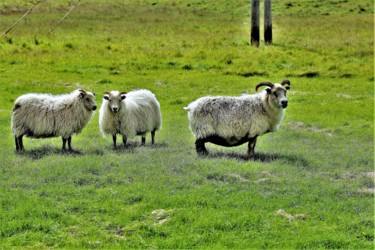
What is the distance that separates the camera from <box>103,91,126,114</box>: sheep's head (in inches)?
586

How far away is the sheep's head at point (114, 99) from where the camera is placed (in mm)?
14883

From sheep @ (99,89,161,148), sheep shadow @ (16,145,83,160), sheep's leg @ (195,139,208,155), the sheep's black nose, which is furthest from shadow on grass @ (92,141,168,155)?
the sheep's black nose

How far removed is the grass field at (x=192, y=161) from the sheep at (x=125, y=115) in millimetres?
476

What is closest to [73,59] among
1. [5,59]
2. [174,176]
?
[5,59]

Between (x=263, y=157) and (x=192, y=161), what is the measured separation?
1962 mm

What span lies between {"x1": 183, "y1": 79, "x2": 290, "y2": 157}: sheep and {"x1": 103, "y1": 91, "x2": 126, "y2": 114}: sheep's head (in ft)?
5.88

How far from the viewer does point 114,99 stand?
15047mm

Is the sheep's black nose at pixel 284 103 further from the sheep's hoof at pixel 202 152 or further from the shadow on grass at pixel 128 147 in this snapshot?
the shadow on grass at pixel 128 147

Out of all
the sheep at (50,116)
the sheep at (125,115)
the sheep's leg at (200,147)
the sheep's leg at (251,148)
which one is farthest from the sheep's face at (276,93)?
the sheep at (50,116)

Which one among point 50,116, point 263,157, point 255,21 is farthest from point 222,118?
point 255,21

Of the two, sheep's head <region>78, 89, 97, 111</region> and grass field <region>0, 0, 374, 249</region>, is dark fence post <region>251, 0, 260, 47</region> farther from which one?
sheep's head <region>78, 89, 97, 111</region>

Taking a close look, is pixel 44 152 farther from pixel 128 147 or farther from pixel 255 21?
pixel 255 21

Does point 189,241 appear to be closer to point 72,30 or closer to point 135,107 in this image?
point 135,107

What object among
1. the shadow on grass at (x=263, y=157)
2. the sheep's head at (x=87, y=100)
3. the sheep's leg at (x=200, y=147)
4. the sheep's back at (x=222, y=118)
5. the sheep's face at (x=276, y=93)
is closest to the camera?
the shadow on grass at (x=263, y=157)
